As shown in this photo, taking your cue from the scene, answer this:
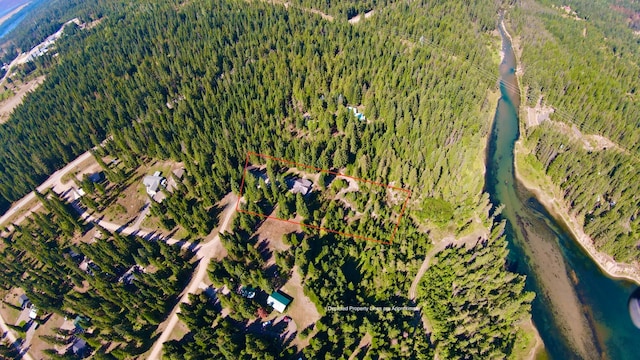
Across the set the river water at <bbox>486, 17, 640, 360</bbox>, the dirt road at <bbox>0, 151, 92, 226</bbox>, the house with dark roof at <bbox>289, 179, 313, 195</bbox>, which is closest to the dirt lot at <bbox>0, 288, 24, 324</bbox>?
the dirt road at <bbox>0, 151, 92, 226</bbox>

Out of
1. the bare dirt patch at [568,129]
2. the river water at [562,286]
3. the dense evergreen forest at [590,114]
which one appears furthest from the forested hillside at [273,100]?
the dense evergreen forest at [590,114]

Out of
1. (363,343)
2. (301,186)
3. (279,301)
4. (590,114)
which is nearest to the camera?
(363,343)

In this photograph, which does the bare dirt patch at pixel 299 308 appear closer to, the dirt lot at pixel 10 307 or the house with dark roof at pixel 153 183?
the house with dark roof at pixel 153 183

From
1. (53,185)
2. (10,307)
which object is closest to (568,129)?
(10,307)

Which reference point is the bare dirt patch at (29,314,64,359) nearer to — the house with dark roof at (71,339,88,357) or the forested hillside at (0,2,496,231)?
the house with dark roof at (71,339,88,357)

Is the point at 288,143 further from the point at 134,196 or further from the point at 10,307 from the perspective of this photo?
the point at 10,307

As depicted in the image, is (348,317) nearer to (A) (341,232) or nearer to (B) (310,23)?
(A) (341,232)
